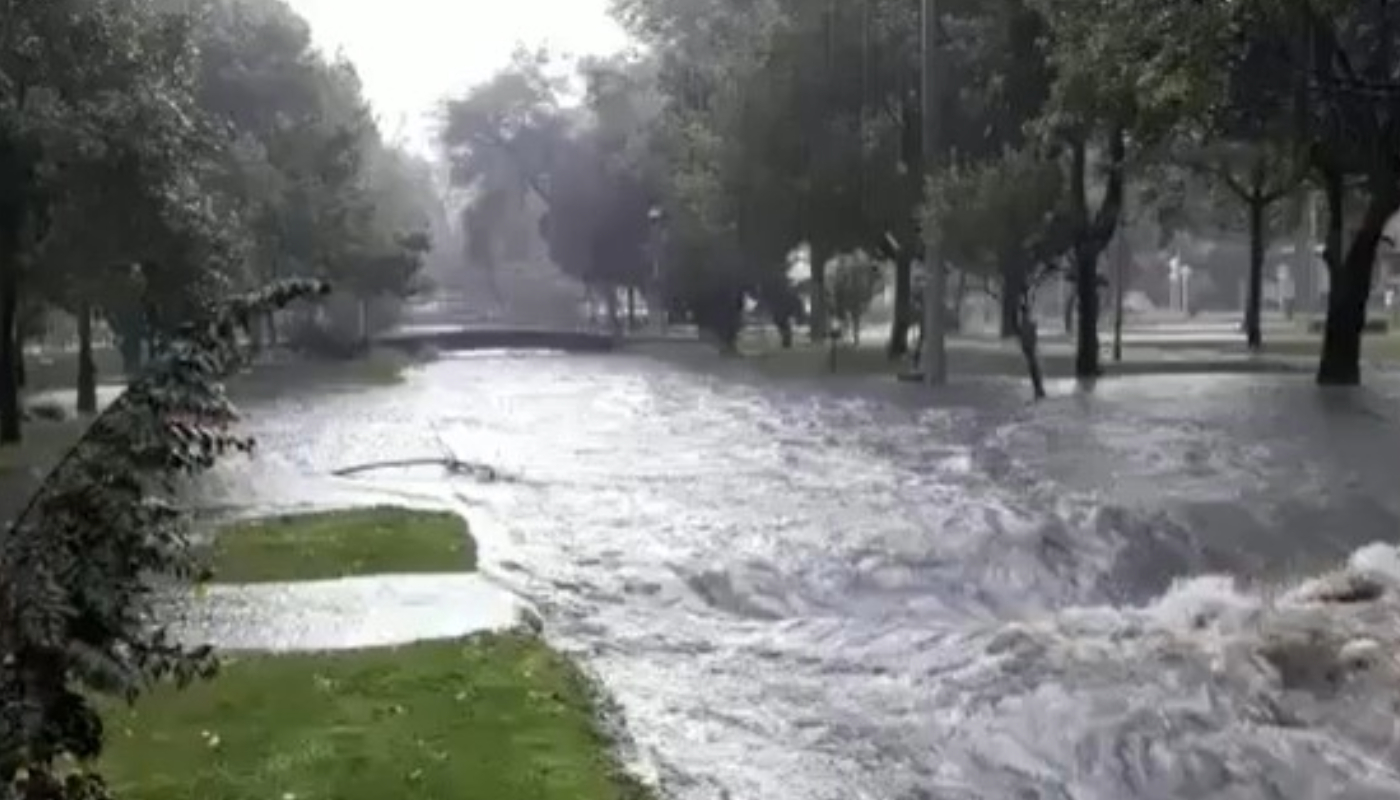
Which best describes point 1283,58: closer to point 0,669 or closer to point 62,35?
point 62,35

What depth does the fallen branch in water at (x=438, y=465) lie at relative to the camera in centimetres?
2228

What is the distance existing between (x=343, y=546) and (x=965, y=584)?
453 centimetres

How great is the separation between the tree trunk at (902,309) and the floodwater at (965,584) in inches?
730

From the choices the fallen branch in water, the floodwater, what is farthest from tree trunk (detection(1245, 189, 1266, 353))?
the fallen branch in water

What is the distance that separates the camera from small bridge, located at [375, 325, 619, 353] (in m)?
76.2

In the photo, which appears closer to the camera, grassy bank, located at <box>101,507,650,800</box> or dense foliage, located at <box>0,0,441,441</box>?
grassy bank, located at <box>101,507,650,800</box>

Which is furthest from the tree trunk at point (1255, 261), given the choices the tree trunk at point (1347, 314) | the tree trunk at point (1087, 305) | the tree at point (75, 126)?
the tree at point (75, 126)

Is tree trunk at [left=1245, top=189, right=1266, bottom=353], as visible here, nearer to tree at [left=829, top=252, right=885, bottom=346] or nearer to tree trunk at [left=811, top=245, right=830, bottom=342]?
tree trunk at [left=811, top=245, right=830, bottom=342]

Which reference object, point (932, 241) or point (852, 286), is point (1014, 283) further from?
point (852, 286)

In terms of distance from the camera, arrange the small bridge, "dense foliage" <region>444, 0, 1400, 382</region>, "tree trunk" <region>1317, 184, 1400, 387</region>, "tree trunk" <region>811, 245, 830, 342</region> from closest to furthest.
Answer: "dense foliage" <region>444, 0, 1400, 382</region> → "tree trunk" <region>1317, 184, 1400, 387</region> → "tree trunk" <region>811, 245, 830, 342</region> → the small bridge

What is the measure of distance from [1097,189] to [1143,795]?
4691cm

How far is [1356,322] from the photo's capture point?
3341 centimetres

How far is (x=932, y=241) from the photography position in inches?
1371

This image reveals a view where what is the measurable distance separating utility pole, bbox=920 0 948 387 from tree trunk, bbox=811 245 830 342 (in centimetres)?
1206
